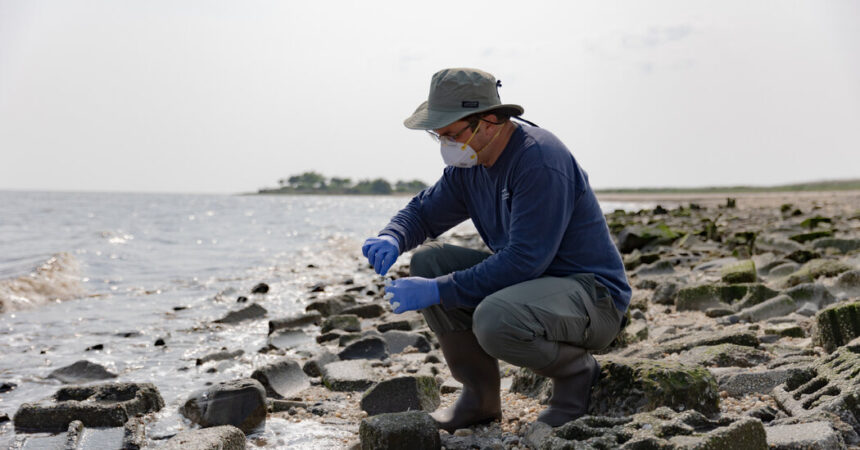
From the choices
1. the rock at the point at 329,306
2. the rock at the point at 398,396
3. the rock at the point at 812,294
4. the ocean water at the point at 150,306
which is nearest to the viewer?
the rock at the point at 398,396

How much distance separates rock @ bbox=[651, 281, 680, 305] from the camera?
20.8ft

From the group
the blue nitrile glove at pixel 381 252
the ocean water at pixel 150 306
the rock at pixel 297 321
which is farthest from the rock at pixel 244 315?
the blue nitrile glove at pixel 381 252

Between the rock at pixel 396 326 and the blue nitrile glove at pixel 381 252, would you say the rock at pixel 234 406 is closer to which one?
the blue nitrile glove at pixel 381 252

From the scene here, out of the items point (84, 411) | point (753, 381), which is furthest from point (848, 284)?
point (84, 411)

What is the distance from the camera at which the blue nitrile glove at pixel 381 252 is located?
311 cm

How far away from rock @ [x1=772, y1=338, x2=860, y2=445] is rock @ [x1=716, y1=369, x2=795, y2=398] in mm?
65

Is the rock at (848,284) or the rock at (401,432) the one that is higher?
the rock at (848,284)

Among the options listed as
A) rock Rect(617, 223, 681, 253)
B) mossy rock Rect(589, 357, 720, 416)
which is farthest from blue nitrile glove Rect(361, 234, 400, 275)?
rock Rect(617, 223, 681, 253)

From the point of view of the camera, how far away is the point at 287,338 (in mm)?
6145

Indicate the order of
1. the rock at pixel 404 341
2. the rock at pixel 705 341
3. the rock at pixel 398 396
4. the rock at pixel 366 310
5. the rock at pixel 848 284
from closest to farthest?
the rock at pixel 398 396 → the rock at pixel 705 341 → the rock at pixel 848 284 → the rock at pixel 404 341 → the rock at pixel 366 310

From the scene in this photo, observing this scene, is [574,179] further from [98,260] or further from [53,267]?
[98,260]

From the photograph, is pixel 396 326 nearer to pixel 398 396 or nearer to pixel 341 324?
pixel 341 324

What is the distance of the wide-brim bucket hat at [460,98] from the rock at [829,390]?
5.40 feet

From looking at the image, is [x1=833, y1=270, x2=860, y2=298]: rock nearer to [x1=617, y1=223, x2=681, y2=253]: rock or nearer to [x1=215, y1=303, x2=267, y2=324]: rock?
[x1=215, y1=303, x2=267, y2=324]: rock
